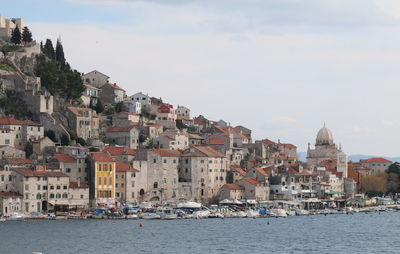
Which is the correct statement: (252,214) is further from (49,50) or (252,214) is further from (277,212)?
(49,50)

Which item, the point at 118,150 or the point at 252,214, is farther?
the point at 252,214

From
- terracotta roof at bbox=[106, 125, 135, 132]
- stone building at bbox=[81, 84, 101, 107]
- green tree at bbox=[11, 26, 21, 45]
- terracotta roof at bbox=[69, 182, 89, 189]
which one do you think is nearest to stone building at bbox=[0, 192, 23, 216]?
terracotta roof at bbox=[69, 182, 89, 189]

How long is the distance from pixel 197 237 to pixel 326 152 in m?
78.7

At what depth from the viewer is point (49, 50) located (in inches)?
5015

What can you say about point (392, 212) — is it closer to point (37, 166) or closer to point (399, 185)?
point (399, 185)

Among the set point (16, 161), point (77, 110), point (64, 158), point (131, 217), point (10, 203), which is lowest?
point (131, 217)

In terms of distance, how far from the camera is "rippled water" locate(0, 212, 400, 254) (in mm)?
72562

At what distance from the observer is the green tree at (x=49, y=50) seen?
126 m

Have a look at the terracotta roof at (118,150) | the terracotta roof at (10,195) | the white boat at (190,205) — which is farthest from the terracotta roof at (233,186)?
the terracotta roof at (10,195)

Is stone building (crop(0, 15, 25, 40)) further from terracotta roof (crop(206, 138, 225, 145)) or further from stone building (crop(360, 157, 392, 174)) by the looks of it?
stone building (crop(360, 157, 392, 174))

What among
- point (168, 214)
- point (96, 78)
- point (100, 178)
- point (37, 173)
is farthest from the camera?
point (96, 78)

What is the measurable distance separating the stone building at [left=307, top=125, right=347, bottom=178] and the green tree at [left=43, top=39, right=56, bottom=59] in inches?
1856

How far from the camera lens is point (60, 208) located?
9944 centimetres

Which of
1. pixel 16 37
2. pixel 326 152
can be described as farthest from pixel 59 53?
pixel 326 152
